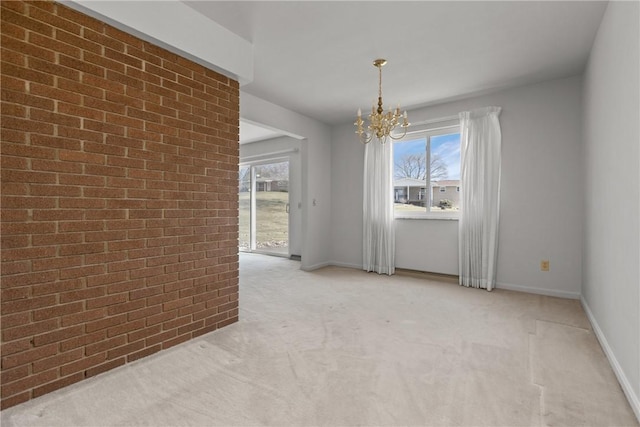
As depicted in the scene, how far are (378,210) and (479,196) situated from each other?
145 centimetres

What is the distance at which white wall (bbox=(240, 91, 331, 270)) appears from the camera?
468 cm

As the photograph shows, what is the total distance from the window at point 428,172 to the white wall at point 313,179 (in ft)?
4.00

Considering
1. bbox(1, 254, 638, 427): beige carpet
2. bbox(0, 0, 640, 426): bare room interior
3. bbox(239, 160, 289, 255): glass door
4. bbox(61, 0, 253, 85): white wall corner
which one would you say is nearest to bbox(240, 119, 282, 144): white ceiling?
bbox(239, 160, 289, 255): glass door

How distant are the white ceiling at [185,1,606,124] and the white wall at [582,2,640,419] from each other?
0.34 metres

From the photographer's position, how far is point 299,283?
4.19m

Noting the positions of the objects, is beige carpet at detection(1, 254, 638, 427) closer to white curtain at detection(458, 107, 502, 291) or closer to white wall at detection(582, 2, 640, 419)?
white wall at detection(582, 2, 640, 419)

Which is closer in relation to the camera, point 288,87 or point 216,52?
point 216,52

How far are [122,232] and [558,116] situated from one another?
175 inches

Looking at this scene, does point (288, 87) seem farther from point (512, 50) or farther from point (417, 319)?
point (417, 319)

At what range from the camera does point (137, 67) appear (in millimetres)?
2084

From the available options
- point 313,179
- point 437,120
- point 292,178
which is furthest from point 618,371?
point 292,178

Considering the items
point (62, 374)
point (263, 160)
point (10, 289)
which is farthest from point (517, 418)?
point (263, 160)

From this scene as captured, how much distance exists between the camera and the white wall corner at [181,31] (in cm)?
190

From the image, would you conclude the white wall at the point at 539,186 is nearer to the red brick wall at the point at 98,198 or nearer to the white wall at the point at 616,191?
the white wall at the point at 616,191
